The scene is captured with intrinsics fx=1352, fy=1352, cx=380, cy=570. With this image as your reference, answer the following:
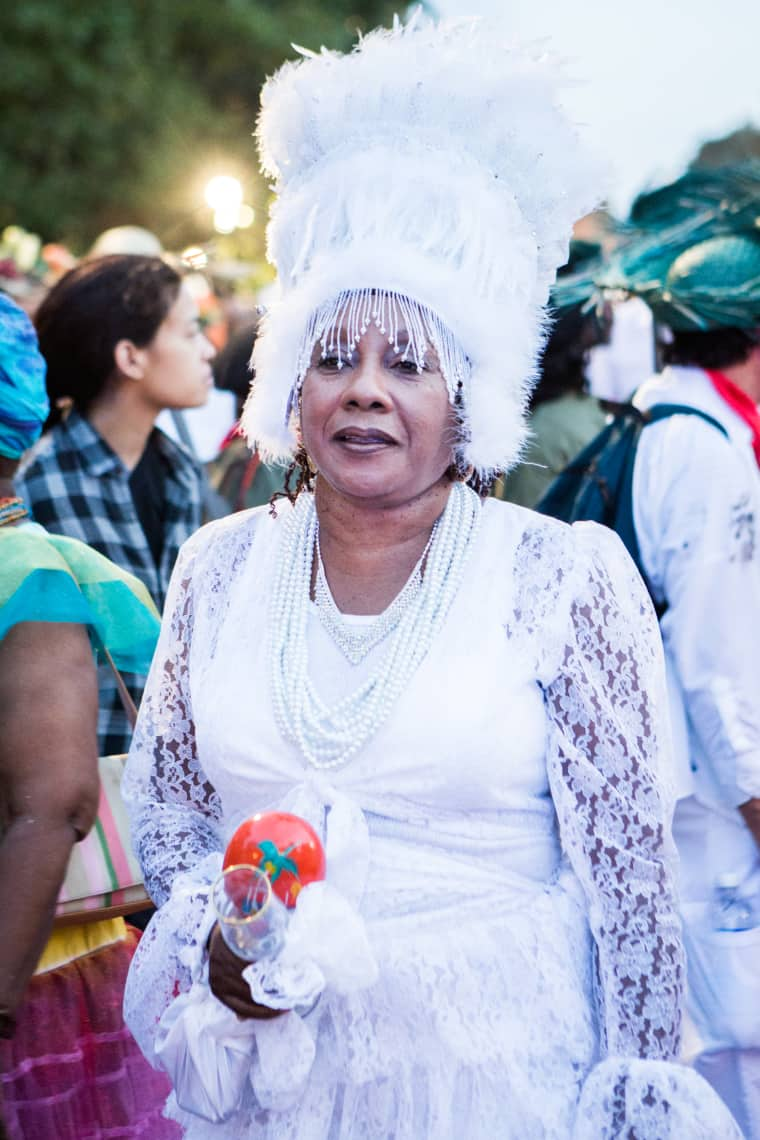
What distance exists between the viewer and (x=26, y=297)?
702cm

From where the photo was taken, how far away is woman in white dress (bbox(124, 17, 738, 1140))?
6.93ft

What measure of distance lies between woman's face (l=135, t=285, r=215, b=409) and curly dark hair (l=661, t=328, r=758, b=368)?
5.25 feet

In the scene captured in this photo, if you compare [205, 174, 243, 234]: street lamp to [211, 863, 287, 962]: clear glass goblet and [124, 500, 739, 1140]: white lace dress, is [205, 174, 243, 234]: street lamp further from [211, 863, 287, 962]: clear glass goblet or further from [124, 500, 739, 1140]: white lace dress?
[211, 863, 287, 962]: clear glass goblet

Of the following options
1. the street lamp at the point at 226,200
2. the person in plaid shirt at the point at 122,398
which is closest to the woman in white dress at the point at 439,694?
the person in plaid shirt at the point at 122,398

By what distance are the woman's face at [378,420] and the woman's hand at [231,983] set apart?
2.53ft

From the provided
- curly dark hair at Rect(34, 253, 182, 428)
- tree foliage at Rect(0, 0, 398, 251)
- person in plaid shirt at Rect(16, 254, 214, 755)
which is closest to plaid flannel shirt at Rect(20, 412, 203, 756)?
person in plaid shirt at Rect(16, 254, 214, 755)

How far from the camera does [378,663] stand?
223cm

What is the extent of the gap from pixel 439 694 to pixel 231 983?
54 cm

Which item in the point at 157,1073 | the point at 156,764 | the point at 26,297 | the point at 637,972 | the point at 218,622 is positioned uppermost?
the point at 26,297

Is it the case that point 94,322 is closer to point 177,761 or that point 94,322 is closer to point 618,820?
point 177,761

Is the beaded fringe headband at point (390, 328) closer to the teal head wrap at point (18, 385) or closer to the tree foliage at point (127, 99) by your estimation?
the teal head wrap at point (18, 385)

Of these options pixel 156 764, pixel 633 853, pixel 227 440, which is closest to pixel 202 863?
pixel 156 764

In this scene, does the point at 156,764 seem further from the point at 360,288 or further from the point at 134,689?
the point at 134,689

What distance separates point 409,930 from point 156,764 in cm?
60
